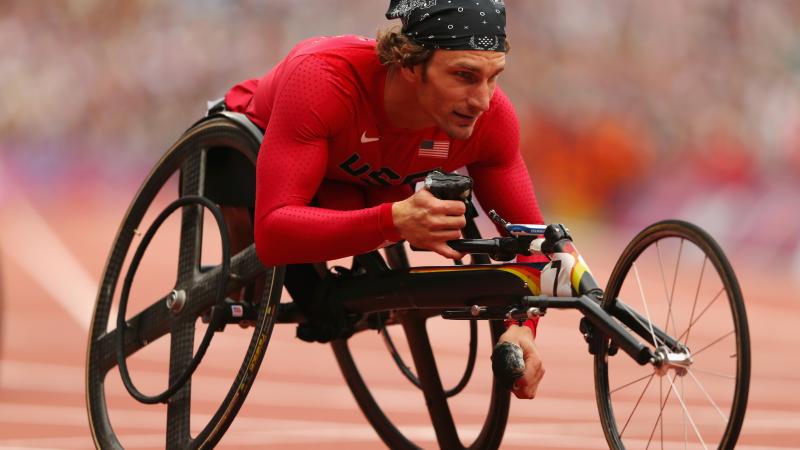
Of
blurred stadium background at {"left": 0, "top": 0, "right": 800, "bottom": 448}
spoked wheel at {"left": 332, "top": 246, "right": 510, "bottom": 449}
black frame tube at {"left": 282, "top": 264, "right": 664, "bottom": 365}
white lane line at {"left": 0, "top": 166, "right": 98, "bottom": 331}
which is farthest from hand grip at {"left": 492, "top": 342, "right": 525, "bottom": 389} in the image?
white lane line at {"left": 0, "top": 166, "right": 98, "bottom": 331}

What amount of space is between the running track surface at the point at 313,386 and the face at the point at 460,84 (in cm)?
232

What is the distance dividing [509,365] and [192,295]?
1435 millimetres

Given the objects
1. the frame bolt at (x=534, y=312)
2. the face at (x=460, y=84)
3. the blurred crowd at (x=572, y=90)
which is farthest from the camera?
the blurred crowd at (x=572, y=90)

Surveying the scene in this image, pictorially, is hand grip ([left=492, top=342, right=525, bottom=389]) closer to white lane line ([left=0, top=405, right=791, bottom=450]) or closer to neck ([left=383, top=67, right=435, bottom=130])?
neck ([left=383, top=67, right=435, bottom=130])

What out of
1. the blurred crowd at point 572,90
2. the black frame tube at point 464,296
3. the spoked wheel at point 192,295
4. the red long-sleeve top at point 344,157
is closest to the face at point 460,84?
the red long-sleeve top at point 344,157

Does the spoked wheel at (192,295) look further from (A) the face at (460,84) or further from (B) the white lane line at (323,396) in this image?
(B) the white lane line at (323,396)

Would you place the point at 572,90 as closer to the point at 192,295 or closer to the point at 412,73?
the point at 192,295

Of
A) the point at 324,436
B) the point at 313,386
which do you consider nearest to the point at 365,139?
the point at 324,436

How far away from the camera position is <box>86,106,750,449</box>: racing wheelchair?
4211 mm

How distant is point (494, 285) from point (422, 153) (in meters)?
0.60

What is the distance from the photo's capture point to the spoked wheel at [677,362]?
387 cm

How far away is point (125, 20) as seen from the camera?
24.1 meters

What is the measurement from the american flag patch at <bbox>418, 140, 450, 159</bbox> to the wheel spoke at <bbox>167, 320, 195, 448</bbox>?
1024 millimetres

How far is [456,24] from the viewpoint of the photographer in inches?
179
